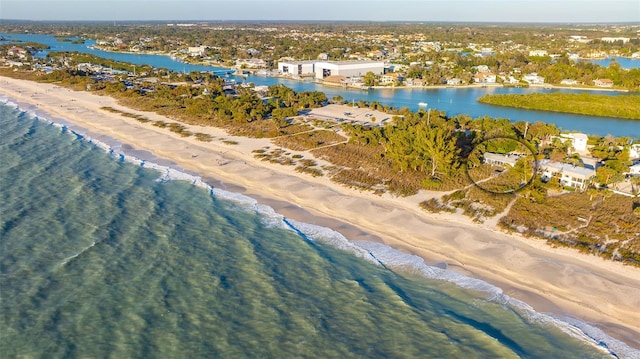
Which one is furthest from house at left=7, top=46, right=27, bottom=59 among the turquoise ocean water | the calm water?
the turquoise ocean water

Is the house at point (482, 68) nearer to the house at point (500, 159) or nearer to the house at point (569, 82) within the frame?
the house at point (569, 82)

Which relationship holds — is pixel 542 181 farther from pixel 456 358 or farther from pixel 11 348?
pixel 11 348

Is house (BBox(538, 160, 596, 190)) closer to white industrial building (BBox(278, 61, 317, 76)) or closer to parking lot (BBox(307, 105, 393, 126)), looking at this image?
parking lot (BBox(307, 105, 393, 126))

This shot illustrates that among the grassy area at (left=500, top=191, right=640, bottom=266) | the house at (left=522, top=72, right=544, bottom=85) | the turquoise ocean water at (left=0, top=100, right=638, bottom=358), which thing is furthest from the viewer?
the house at (left=522, top=72, right=544, bottom=85)

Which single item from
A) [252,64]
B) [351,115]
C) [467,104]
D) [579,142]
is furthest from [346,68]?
[579,142]

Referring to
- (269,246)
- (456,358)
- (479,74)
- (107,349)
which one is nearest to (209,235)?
(269,246)

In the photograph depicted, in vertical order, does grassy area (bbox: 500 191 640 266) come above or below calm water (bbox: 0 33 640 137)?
below
